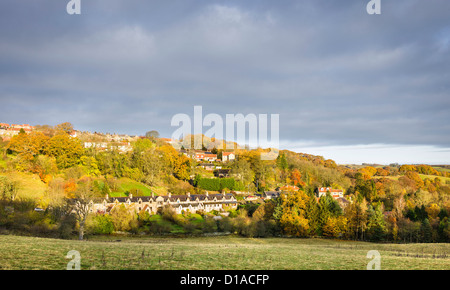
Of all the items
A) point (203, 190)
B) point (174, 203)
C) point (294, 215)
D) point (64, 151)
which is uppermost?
point (64, 151)

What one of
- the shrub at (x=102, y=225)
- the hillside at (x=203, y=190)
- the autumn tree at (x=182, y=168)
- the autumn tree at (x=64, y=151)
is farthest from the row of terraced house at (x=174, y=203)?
the autumn tree at (x=64, y=151)

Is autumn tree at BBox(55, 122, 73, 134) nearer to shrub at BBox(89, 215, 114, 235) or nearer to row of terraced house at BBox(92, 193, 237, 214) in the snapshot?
row of terraced house at BBox(92, 193, 237, 214)

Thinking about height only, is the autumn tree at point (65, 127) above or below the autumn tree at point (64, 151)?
above

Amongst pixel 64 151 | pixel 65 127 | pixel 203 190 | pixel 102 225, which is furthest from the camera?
pixel 65 127

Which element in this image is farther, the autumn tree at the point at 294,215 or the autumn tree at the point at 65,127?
the autumn tree at the point at 65,127

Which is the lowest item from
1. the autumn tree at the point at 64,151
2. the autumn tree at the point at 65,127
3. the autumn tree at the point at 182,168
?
the autumn tree at the point at 182,168

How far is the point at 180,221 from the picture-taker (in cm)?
5331

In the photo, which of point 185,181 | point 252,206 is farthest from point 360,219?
point 185,181

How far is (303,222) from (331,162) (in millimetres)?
109966

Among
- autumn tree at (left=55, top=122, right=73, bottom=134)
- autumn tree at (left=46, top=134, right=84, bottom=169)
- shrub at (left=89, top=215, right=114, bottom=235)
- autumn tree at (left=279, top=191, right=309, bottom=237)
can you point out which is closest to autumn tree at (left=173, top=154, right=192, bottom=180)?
autumn tree at (left=46, top=134, right=84, bottom=169)

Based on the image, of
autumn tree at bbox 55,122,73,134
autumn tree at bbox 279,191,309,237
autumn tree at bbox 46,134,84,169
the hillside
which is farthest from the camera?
autumn tree at bbox 55,122,73,134

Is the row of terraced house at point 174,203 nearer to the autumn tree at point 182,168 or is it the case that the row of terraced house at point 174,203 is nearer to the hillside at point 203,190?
the hillside at point 203,190

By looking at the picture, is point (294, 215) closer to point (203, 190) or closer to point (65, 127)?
point (203, 190)

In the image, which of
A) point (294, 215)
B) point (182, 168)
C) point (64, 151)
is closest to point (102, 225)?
point (64, 151)
